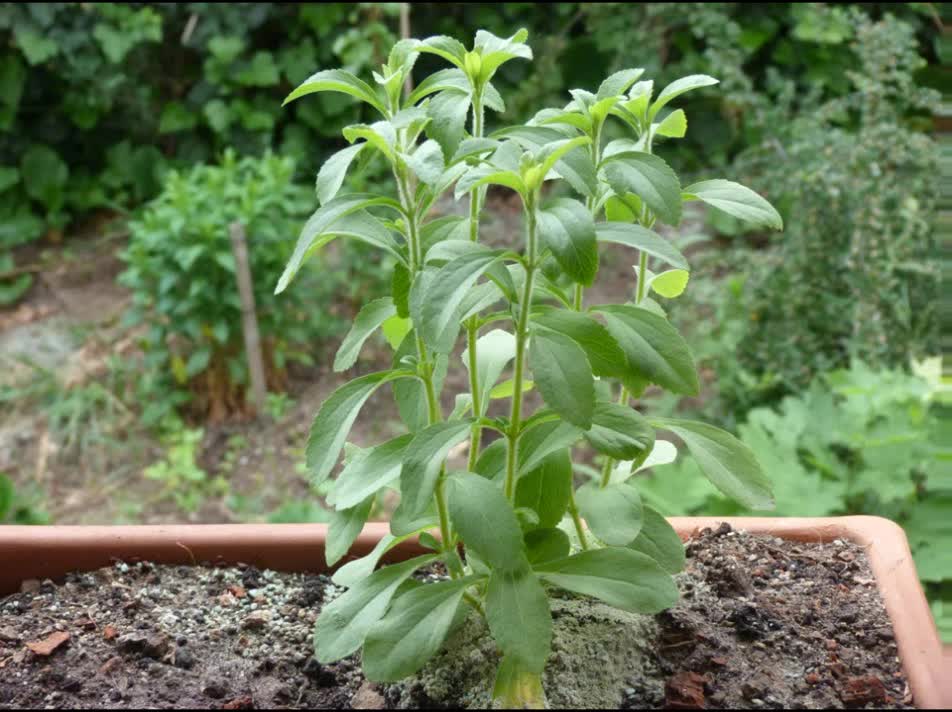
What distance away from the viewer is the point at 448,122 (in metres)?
1.04

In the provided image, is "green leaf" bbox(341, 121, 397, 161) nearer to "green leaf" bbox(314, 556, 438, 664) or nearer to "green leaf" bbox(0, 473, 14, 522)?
"green leaf" bbox(314, 556, 438, 664)

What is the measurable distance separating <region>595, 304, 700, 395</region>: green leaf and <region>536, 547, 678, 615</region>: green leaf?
0.57ft

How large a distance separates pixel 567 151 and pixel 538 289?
0.51 feet

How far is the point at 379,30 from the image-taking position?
3.84 metres

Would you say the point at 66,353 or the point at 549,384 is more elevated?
the point at 549,384

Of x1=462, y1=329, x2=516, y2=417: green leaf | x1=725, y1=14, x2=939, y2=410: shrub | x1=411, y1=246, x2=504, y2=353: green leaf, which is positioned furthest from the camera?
x1=725, y1=14, x2=939, y2=410: shrub

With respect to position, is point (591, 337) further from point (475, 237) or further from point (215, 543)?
point (215, 543)

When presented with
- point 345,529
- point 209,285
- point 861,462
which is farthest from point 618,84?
point 209,285

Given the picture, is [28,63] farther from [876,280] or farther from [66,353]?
[876,280]

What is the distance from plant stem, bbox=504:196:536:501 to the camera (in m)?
1.00

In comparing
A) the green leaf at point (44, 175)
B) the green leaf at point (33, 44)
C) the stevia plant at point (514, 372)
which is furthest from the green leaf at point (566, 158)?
the green leaf at point (44, 175)

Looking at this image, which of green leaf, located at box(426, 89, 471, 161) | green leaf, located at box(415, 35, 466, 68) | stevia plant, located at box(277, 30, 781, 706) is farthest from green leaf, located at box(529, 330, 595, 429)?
green leaf, located at box(415, 35, 466, 68)

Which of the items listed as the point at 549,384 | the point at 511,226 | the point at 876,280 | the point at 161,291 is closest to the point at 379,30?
the point at 511,226

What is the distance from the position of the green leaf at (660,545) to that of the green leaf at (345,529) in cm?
28
